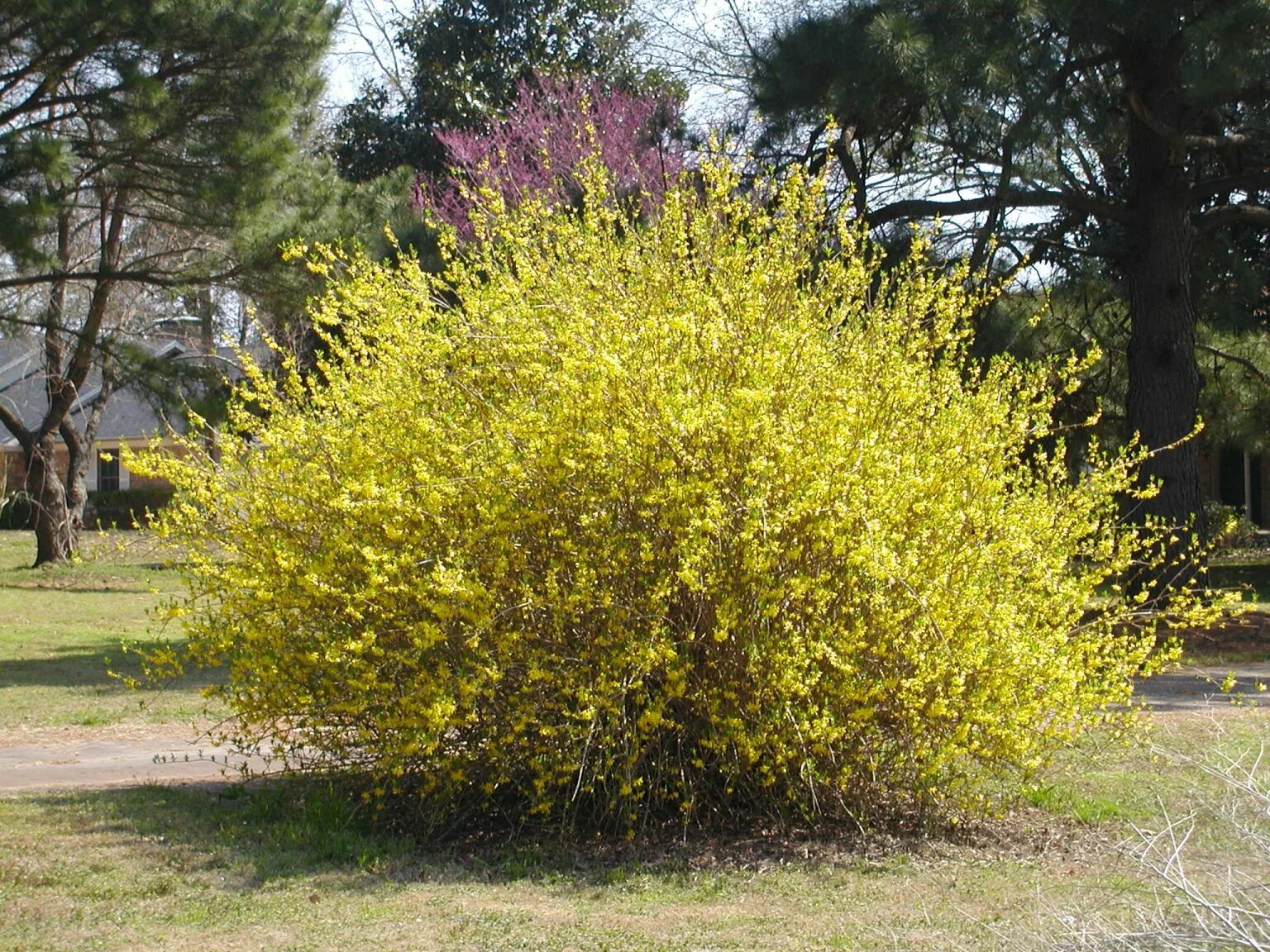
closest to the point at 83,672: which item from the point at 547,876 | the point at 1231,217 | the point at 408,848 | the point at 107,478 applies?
the point at 408,848

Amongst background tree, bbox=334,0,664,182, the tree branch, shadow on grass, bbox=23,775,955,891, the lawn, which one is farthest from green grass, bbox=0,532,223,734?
the tree branch

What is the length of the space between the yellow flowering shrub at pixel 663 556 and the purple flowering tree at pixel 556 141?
10173 millimetres

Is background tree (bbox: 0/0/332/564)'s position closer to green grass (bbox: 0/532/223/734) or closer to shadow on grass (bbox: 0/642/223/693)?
green grass (bbox: 0/532/223/734)

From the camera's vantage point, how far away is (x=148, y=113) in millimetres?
13438

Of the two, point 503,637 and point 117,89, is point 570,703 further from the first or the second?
point 117,89

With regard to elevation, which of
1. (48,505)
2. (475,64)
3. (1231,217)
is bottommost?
(48,505)

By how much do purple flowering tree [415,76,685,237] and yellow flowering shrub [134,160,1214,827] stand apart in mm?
10173

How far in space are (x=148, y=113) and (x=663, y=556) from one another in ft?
31.5

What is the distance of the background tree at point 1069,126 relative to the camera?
1144 cm

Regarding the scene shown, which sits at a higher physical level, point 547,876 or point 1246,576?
point 547,876

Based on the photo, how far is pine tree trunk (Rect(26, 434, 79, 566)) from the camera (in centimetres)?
2244

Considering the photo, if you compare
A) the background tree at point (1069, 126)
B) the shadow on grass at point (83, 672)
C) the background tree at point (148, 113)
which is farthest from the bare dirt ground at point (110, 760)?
the background tree at point (1069, 126)

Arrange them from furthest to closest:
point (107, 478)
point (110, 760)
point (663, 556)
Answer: point (107, 478) < point (110, 760) < point (663, 556)

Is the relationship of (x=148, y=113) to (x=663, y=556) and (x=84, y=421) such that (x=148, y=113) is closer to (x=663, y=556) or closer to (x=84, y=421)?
(x=663, y=556)
